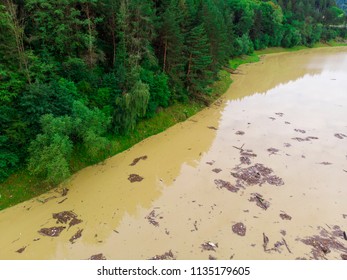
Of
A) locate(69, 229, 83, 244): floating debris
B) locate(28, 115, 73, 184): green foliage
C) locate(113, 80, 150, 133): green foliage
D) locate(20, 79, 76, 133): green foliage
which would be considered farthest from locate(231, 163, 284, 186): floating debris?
locate(20, 79, 76, 133): green foliage

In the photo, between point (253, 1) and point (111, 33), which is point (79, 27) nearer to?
point (111, 33)

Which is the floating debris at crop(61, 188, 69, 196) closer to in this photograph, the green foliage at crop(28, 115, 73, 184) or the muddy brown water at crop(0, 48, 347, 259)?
the muddy brown water at crop(0, 48, 347, 259)

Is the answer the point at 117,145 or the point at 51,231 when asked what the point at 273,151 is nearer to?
the point at 117,145

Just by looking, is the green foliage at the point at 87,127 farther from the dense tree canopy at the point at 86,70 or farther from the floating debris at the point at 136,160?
the floating debris at the point at 136,160

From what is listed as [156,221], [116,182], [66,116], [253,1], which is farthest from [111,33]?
[253,1]

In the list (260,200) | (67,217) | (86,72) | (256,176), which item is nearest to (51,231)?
(67,217)
